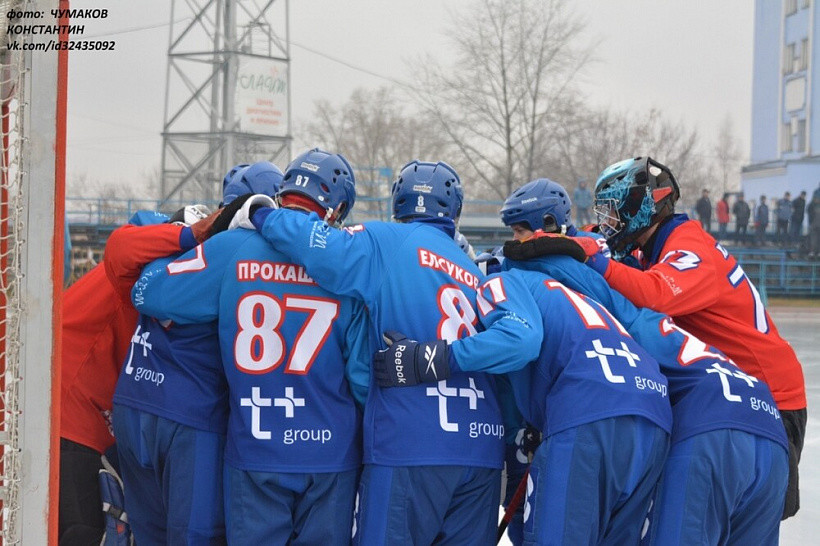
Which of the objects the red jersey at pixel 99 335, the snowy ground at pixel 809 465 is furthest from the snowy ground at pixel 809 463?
the red jersey at pixel 99 335

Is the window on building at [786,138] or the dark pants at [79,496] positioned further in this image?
the window on building at [786,138]

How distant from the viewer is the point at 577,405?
2938 millimetres

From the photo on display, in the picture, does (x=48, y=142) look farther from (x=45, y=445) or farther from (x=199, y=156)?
(x=199, y=156)

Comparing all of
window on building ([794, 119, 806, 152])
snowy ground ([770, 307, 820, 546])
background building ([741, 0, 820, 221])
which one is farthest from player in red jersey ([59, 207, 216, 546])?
window on building ([794, 119, 806, 152])

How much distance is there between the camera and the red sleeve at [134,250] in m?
3.33

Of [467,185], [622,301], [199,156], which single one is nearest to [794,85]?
[467,185]

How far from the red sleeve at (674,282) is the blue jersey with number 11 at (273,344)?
968 millimetres

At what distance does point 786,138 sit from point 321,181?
39983mm

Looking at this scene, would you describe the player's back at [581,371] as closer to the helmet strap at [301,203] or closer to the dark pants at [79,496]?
the helmet strap at [301,203]

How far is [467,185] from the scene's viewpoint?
26.8 metres

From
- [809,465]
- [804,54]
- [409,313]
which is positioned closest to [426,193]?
[409,313]

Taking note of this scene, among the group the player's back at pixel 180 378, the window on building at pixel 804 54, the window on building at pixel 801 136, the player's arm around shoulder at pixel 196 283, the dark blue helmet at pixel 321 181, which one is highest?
the window on building at pixel 804 54

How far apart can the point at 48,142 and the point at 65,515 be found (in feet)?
5.58

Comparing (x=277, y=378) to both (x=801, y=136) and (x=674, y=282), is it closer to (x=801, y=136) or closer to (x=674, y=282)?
(x=674, y=282)
